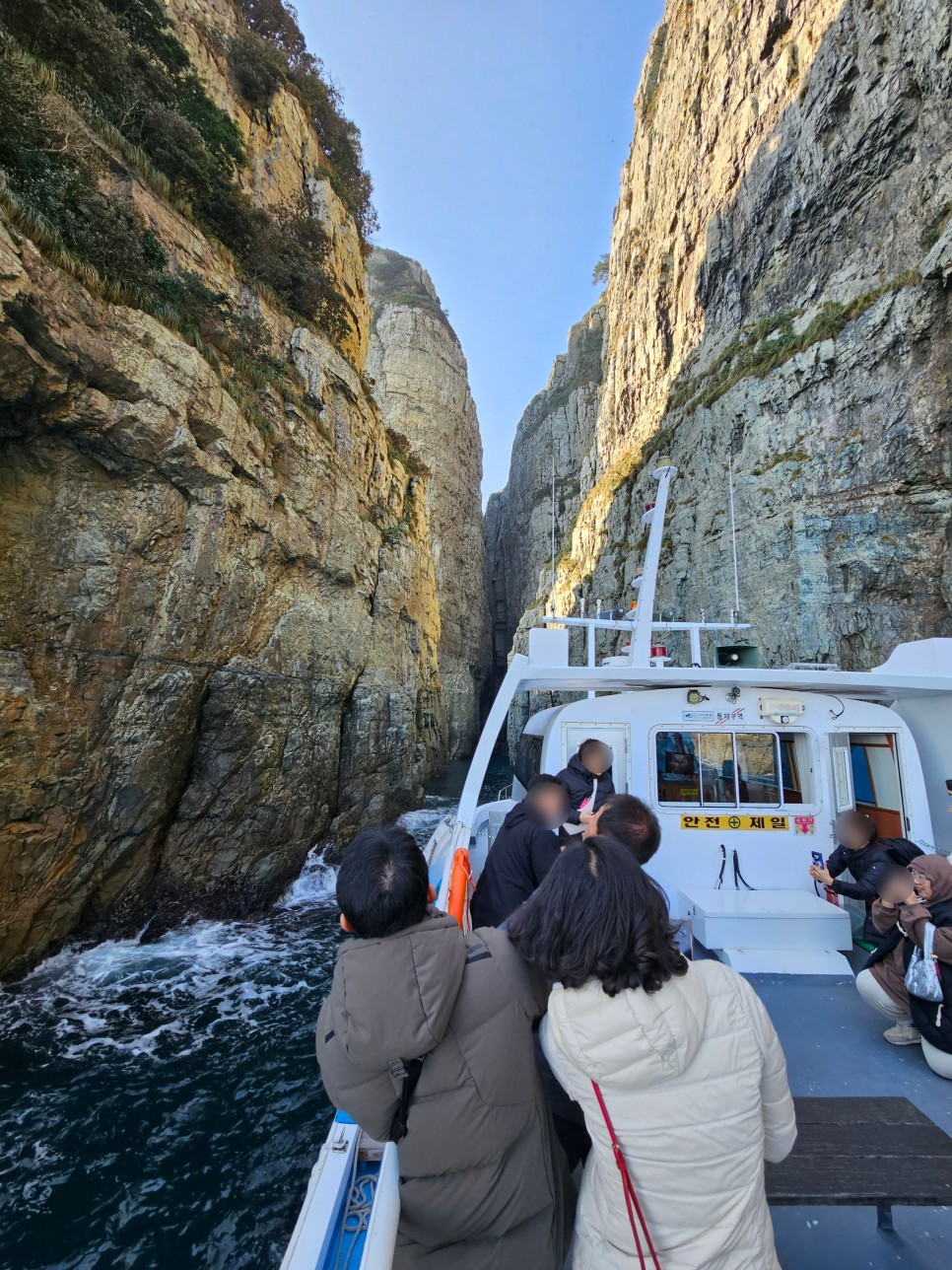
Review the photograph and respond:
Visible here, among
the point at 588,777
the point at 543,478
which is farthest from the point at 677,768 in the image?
the point at 543,478

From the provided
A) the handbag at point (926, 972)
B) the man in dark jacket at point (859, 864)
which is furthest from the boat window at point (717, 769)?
the handbag at point (926, 972)

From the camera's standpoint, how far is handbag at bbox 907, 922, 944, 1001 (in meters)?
2.76

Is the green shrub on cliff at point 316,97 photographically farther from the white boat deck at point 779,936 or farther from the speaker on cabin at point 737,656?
the white boat deck at point 779,936

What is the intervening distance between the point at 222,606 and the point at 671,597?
1721 centimetres

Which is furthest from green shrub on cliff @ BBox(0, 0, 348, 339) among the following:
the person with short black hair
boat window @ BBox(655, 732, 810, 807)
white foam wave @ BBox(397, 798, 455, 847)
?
white foam wave @ BBox(397, 798, 455, 847)

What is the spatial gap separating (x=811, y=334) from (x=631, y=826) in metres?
19.9

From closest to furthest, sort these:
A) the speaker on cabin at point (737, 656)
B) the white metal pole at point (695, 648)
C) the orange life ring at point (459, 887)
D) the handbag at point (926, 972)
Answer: the handbag at point (926, 972)
the orange life ring at point (459, 887)
the speaker on cabin at point (737, 656)
the white metal pole at point (695, 648)

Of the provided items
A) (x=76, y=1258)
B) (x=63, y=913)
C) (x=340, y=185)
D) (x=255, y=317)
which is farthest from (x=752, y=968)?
(x=340, y=185)

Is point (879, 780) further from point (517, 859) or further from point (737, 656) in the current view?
point (517, 859)

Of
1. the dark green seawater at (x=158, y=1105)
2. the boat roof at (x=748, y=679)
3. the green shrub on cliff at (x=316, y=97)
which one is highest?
the green shrub on cliff at (x=316, y=97)

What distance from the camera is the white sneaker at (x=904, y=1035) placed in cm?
331

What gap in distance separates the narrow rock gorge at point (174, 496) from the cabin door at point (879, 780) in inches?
314

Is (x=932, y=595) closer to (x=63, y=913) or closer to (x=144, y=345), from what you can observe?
(x=144, y=345)

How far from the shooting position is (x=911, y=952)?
3.12 m
